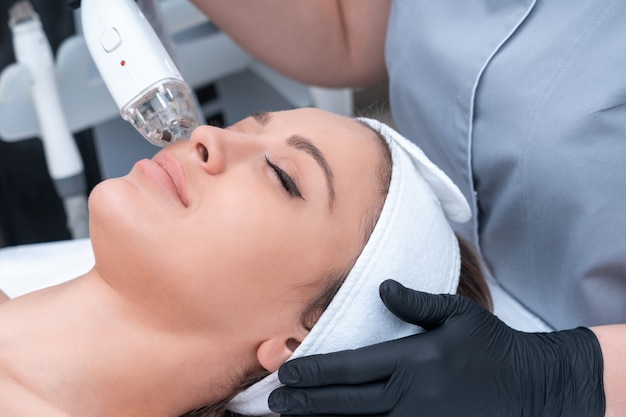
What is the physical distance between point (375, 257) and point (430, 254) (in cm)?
11

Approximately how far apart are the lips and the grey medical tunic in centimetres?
50

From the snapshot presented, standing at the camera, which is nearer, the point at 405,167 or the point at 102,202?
the point at 102,202

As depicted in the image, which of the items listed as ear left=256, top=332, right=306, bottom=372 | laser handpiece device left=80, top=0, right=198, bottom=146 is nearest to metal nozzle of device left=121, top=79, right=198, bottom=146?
laser handpiece device left=80, top=0, right=198, bottom=146

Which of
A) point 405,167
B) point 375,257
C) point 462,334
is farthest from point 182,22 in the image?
point 462,334

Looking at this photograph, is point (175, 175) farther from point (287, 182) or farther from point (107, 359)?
point (107, 359)

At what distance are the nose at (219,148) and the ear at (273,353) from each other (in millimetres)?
255

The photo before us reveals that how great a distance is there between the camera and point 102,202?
1.00 m

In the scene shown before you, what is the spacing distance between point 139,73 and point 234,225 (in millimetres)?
276

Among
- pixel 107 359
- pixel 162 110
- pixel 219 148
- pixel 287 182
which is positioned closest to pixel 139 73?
pixel 162 110

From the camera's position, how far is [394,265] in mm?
1046

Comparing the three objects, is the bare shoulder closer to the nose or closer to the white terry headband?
the white terry headband

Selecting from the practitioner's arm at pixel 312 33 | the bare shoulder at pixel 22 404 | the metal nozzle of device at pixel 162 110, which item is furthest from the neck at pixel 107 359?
the practitioner's arm at pixel 312 33

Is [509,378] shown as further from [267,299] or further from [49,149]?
[49,149]

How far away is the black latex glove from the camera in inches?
37.7
